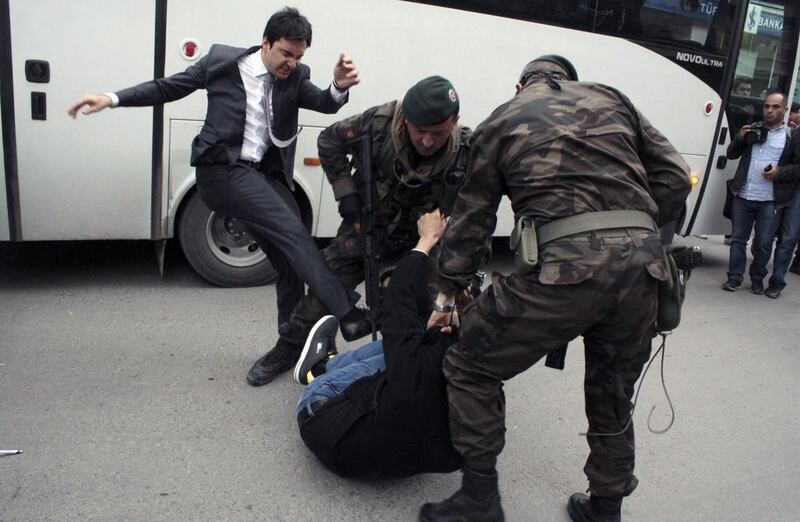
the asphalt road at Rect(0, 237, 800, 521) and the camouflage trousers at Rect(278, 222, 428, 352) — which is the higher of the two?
the camouflage trousers at Rect(278, 222, 428, 352)

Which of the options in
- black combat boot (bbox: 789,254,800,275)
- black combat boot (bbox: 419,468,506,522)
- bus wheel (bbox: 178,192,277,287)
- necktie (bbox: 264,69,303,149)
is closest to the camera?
black combat boot (bbox: 419,468,506,522)

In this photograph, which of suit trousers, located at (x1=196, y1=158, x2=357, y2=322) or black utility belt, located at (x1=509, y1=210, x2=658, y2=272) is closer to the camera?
black utility belt, located at (x1=509, y1=210, x2=658, y2=272)

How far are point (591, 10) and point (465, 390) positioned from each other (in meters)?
4.30

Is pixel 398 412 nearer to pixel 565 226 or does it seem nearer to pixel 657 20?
pixel 565 226

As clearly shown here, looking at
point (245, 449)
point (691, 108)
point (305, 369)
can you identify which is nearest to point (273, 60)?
point (305, 369)

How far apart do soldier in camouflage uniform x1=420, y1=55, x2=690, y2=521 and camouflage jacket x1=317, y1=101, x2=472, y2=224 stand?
73 cm

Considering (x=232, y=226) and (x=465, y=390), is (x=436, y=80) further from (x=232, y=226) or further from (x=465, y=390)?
(x=232, y=226)

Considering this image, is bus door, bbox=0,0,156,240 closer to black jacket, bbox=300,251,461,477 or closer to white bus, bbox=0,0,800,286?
white bus, bbox=0,0,800,286

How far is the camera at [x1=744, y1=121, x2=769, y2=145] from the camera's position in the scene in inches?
239

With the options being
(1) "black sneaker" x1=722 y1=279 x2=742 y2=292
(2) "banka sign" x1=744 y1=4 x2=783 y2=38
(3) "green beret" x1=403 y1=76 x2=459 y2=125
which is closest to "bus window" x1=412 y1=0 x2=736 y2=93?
(2) "banka sign" x1=744 y1=4 x2=783 y2=38

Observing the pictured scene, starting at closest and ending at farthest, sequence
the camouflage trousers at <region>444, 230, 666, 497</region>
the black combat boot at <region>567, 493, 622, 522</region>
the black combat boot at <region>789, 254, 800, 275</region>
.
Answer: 1. the camouflage trousers at <region>444, 230, 666, 497</region>
2. the black combat boot at <region>567, 493, 622, 522</region>
3. the black combat boot at <region>789, 254, 800, 275</region>

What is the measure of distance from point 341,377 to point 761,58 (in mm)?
5736

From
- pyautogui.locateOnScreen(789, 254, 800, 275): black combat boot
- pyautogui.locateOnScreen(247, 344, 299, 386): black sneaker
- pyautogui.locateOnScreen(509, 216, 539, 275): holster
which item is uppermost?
pyautogui.locateOnScreen(509, 216, 539, 275): holster

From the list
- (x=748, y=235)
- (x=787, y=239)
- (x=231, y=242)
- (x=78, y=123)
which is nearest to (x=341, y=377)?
(x=231, y=242)
